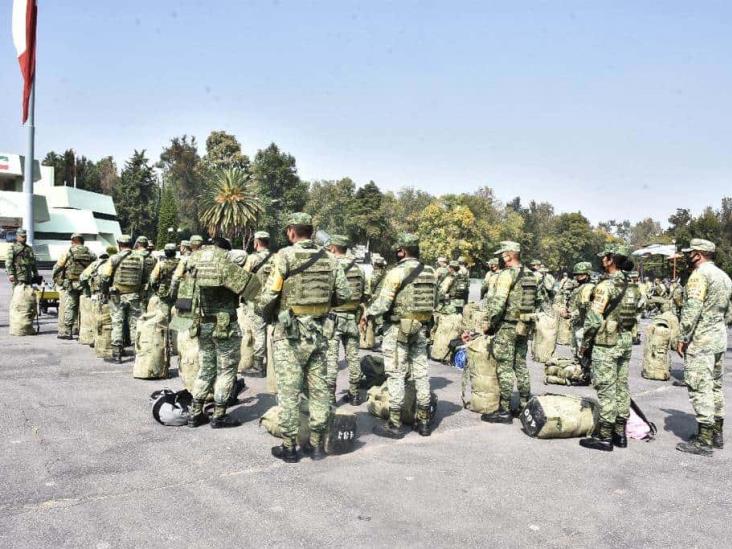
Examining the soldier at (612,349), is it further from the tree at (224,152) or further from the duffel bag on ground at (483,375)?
the tree at (224,152)

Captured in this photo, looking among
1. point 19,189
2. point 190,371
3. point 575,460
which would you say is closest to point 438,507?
point 575,460

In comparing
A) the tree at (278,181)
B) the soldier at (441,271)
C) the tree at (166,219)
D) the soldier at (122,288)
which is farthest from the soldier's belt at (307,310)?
the tree at (278,181)

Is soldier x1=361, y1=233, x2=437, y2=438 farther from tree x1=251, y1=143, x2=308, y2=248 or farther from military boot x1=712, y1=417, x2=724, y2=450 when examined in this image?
tree x1=251, y1=143, x2=308, y2=248

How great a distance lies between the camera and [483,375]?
7.12 m

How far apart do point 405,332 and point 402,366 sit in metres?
0.39

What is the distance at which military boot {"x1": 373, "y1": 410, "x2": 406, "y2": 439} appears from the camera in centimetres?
625

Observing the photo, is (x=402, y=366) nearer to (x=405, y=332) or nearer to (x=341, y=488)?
(x=405, y=332)

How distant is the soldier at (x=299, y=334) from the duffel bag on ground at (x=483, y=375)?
2332mm

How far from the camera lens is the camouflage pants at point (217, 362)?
6.33 m

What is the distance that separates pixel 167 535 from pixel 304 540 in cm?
93

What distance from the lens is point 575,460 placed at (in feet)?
18.5

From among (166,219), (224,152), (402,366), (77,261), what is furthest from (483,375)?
(224,152)

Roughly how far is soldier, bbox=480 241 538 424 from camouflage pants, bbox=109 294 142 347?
5921mm

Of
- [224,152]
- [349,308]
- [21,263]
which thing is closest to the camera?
[349,308]
